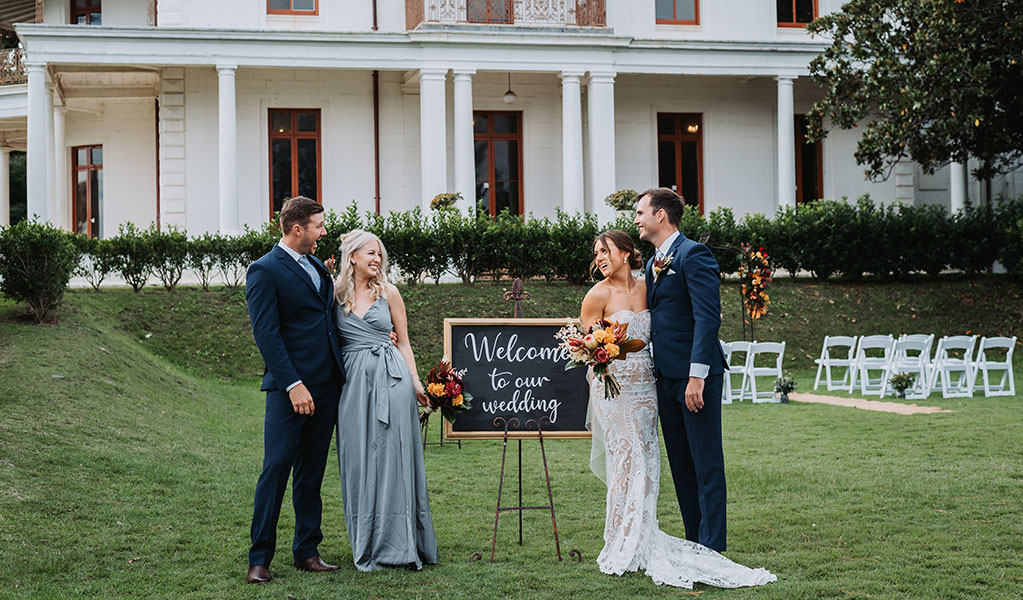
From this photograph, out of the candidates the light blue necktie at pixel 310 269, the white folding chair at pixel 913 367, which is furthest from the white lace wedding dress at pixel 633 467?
the white folding chair at pixel 913 367

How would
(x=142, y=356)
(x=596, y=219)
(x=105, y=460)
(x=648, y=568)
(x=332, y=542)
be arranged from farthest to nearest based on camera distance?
(x=596, y=219)
(x=142, y=356)
(x=105, y=460)
(x=332, y=542)
(x=648, y=568)

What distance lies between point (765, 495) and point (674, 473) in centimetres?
239

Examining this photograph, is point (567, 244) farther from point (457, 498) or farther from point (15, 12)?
point (15, 12)

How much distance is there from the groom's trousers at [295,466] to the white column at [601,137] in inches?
698

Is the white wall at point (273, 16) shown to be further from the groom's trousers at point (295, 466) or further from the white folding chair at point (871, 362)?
the groom's trousers at point (295, 466)

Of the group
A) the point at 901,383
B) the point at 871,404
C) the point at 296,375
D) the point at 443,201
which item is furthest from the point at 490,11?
the point at 296,375

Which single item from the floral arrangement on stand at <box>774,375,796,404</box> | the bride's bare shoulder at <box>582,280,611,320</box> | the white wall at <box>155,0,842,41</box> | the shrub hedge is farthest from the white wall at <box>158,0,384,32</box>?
the bride's bare shoulder at <box>582,280,611,320</box>

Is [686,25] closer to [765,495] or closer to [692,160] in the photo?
[692,160]

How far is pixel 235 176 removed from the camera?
73.4ft

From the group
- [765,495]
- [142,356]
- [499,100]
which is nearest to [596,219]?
[499,100]

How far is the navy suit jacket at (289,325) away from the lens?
5.95 m

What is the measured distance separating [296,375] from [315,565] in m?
1.17

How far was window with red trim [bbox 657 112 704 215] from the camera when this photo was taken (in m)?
26.9

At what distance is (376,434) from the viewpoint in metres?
6.19
